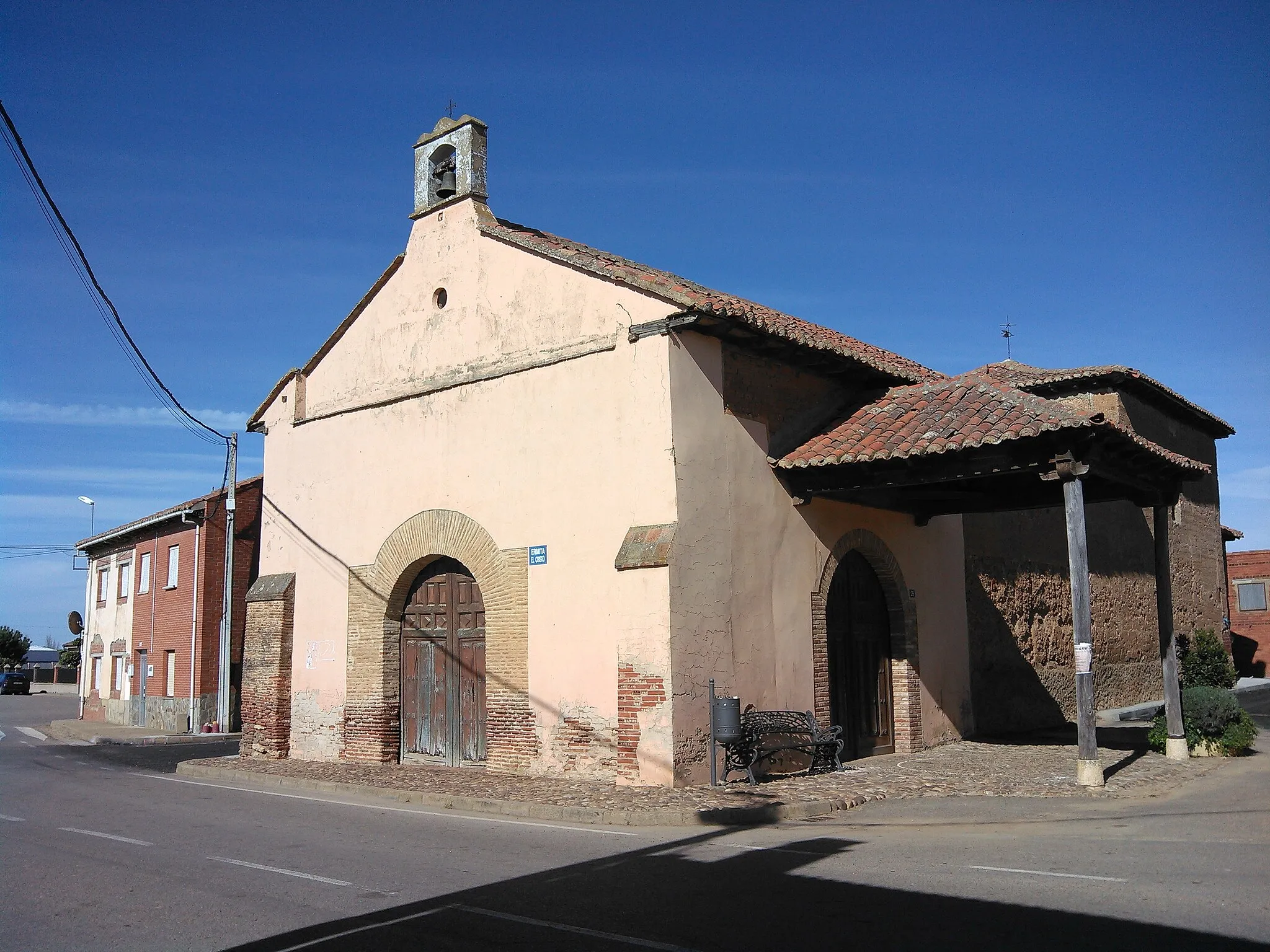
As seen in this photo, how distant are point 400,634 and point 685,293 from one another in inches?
256

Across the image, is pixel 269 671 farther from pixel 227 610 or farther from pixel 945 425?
pixel 945 425

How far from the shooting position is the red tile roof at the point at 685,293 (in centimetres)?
1179

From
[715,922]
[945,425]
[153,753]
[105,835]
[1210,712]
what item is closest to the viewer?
[715,922]

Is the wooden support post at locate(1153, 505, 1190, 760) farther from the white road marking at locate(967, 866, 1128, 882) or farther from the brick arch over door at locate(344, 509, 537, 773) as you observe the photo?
the brick arch over door at locate(344, 509, 537, 773)

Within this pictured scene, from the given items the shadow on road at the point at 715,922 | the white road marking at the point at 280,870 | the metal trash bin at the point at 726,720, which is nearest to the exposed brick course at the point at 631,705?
the metal trash bin at the point at 726,720

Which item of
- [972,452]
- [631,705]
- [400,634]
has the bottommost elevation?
[631,705]

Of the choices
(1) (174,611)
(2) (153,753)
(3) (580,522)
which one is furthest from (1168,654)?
(1) (174,611)

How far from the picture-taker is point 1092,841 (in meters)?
8.05

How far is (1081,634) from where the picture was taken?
11.2 meters

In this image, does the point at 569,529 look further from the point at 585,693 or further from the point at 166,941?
the point at 166,941

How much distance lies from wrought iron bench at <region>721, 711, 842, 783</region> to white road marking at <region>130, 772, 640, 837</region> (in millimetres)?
2524

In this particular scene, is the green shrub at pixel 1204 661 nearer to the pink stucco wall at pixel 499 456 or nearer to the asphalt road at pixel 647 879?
the asphalt road at pixel 647 879

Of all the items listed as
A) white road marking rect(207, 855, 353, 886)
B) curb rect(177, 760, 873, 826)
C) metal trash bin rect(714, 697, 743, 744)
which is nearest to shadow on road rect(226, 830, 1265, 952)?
white road marking rect(207, 855, 353, 886)

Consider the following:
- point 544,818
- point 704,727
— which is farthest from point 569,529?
point 544,818
